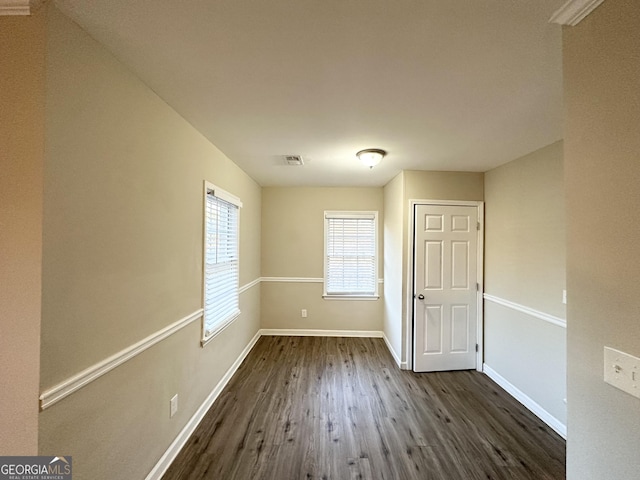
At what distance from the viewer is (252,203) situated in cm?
398

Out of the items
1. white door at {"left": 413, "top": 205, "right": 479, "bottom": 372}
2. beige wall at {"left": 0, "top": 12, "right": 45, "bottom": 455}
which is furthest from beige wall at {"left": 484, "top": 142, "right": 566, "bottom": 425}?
beige wall at {"left": 0, "top": 12, "right": 45, "bottom": 455}

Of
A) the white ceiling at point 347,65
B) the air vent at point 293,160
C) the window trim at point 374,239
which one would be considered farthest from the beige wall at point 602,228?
the window trim at point 374,239

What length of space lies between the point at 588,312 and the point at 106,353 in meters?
Answer: 2.10

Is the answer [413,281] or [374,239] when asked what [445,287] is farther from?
[374,239]

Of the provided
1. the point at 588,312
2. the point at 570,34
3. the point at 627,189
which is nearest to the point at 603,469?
the point at 588,312

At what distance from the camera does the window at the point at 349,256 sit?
4473 mm

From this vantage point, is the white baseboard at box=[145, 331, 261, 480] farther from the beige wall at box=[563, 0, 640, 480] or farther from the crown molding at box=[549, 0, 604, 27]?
the crown molding at box=[549, 0, 604, 27]

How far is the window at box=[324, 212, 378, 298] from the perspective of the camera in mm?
4473

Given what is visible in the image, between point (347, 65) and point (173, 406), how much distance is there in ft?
8.06

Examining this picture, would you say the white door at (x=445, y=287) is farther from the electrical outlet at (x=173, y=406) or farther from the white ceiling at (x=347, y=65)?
the electrical outlet at (x=173, y=406)

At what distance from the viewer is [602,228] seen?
94 centimetres

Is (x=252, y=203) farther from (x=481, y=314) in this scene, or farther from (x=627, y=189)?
(x=627, y=189)

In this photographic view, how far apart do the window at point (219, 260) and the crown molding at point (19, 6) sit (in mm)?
1413

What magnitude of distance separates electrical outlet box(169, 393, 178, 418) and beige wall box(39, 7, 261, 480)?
0.03 meters
